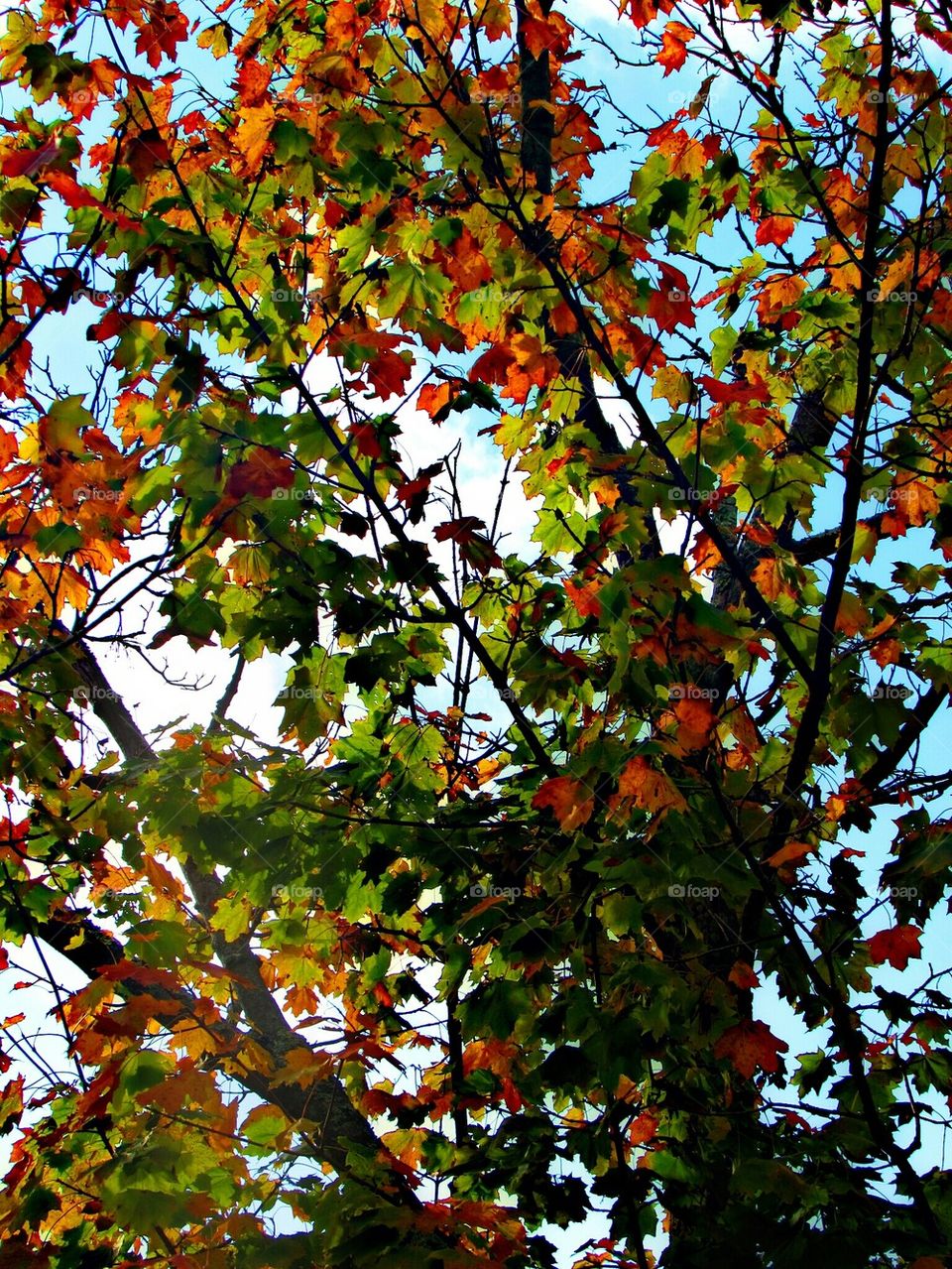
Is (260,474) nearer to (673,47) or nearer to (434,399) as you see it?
(434,399)

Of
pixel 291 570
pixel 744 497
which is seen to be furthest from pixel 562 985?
pixel 744 497

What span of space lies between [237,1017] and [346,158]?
165 inches

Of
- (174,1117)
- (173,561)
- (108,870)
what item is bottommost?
(174,1117)

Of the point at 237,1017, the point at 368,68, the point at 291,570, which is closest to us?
the point at 291,570

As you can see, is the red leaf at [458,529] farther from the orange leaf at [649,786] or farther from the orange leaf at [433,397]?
the orange leaf at [649,786]

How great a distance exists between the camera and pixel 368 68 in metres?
5.17

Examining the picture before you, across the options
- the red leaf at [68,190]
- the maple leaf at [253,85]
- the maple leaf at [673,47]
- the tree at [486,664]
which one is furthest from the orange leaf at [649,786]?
the maple leaf at [253,85]

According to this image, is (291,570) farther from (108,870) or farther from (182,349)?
(108,870)

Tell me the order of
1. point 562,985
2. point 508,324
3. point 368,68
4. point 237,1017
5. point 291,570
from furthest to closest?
point 237,1017 < point 368,68 < point 508,324 < point 291,570 < point 562,985

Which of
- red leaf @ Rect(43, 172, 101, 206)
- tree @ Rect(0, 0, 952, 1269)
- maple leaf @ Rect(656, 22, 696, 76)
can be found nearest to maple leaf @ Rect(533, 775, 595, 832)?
tree @ Rect(0, 0, 952, 1269)

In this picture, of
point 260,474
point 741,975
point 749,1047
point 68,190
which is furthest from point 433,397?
point 749,1047

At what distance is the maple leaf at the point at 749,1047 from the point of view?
3728 millimetres

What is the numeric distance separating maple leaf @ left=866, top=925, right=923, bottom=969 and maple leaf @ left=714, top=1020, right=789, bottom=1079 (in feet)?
2.26

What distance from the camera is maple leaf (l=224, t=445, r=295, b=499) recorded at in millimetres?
3943
